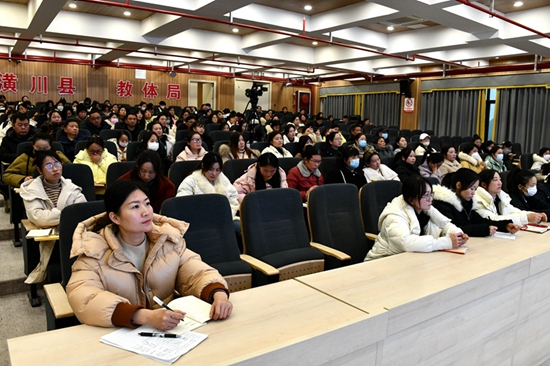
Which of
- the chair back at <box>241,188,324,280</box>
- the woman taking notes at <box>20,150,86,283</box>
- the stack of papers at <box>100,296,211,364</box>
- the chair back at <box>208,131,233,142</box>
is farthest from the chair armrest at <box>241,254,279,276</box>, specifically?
the chair back at <box>208,131,233,142</box>

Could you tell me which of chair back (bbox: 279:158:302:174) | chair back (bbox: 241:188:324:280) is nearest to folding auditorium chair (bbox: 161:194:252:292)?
chair back (bbox: 241:188:324:280)

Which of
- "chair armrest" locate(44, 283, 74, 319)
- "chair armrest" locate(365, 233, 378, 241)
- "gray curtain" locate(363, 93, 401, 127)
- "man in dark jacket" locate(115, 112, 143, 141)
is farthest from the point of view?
"gray curtain" locate(363, 93, 401, 127)

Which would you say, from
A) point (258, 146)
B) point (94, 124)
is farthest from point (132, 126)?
point (258, 146)

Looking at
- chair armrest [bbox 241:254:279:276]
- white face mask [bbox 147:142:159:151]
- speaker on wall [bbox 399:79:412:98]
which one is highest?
speaker on wall [bbox 399:79:412:98]

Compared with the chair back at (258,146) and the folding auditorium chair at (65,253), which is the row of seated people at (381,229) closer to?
the folding auditorium chair at (65,253)

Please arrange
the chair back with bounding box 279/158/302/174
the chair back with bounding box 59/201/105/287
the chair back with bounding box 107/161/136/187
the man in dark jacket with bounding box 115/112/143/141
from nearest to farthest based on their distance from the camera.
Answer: the chair back with bounding box 59/201/105/287 → the chair back with bounding box 107/161/136/187 → the chair back with bounding box 279/158/302/174 → the man in dark jacket with bounding box 115/112/143/141

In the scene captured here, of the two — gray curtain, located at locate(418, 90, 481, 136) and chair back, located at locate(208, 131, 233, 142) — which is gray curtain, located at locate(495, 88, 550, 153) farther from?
chair back, located at locate(208, 131, 233, 142)

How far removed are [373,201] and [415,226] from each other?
802 mm

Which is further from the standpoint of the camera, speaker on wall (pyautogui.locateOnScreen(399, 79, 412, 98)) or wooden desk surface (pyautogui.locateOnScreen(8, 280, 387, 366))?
speaker on wall (pyautogui.locateOnScreen(399, 79, 412, 98))

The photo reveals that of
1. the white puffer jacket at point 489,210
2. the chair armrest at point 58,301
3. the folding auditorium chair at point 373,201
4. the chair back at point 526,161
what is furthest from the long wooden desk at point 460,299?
the chair back at point 526,161

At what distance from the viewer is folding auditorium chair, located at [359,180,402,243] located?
3533 millimetres

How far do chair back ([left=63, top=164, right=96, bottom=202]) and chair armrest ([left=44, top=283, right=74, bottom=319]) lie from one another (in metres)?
1.75

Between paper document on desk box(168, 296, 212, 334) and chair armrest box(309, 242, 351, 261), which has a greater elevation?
paper document on desk box(168, 296, 212, 334)

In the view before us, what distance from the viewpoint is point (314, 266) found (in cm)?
294
